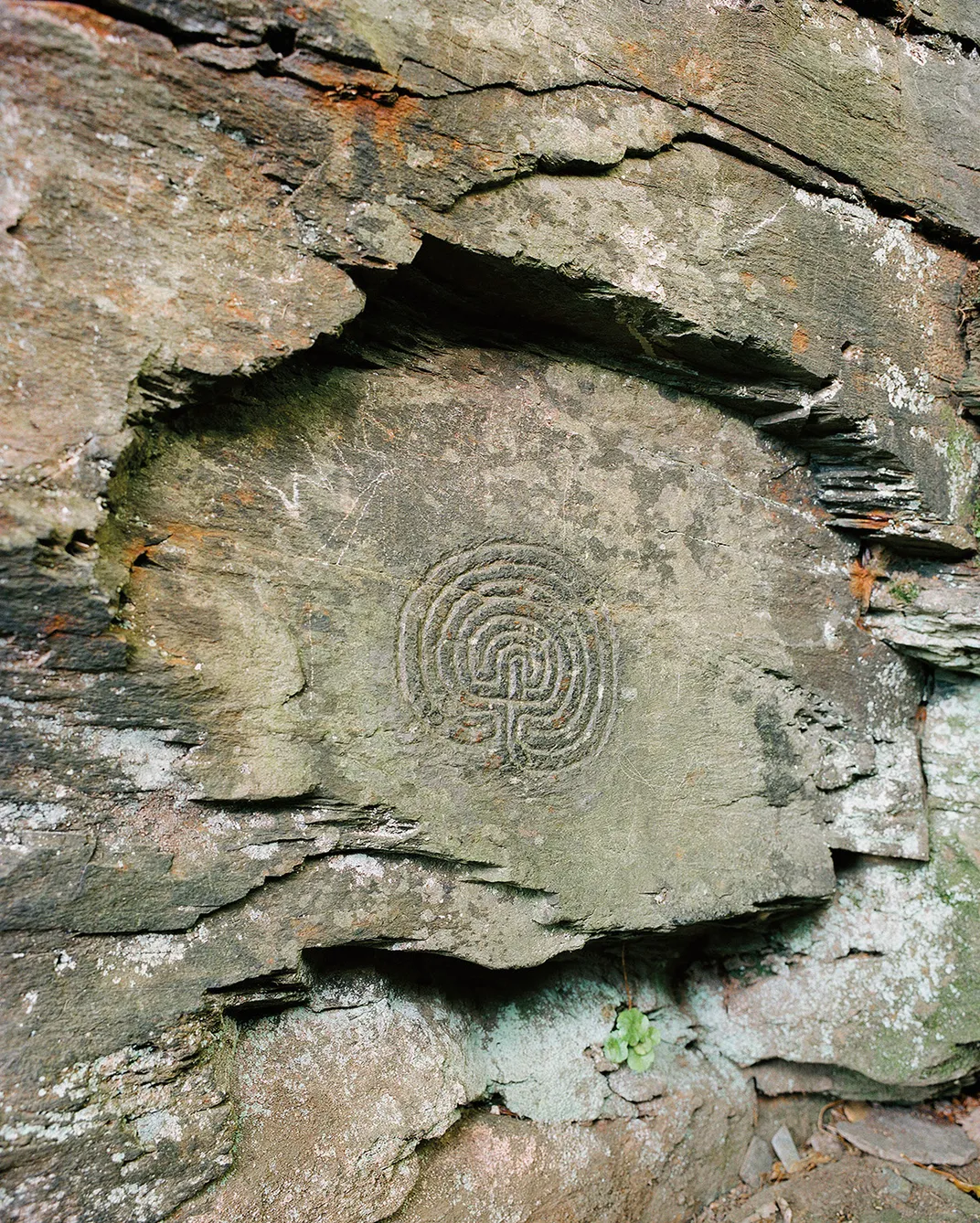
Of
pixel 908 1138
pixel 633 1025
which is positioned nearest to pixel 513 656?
pixel 633 1025

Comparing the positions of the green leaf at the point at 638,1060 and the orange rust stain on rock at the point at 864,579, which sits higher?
the orange rust stain on rock at the point at 864,579

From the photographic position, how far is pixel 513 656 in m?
2.49

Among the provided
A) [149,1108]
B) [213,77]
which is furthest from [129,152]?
[149,1108]

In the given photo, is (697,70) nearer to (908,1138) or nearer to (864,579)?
(864,579)

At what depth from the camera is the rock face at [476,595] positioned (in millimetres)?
1887

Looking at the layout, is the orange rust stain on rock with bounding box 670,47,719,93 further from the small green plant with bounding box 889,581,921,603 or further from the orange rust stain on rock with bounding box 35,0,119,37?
the small green plant with bounding box 889,581,921,603

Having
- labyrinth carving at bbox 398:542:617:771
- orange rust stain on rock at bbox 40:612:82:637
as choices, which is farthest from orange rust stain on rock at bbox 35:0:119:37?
labyrinth carving at bbox 398:542:617:771

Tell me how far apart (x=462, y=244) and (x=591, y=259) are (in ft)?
1.37

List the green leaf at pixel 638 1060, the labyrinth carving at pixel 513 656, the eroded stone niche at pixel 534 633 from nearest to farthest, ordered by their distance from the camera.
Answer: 1. the eroded stone niche at pixel 534 633
2. the labyrinth carving at pixel 513 656
3. the green leaf at pixel 638 1060

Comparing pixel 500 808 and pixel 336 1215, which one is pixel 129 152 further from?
pixel 336 1215

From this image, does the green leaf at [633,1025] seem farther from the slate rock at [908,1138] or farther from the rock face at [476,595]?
the slate rock at [908,1138]

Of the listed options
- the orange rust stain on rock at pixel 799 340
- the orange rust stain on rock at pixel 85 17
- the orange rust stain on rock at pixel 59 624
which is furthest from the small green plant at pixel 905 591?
the orange rust stain on rock at pixel 85 17

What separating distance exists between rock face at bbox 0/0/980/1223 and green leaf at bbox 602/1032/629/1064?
55mm

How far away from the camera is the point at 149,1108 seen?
2.01 m
